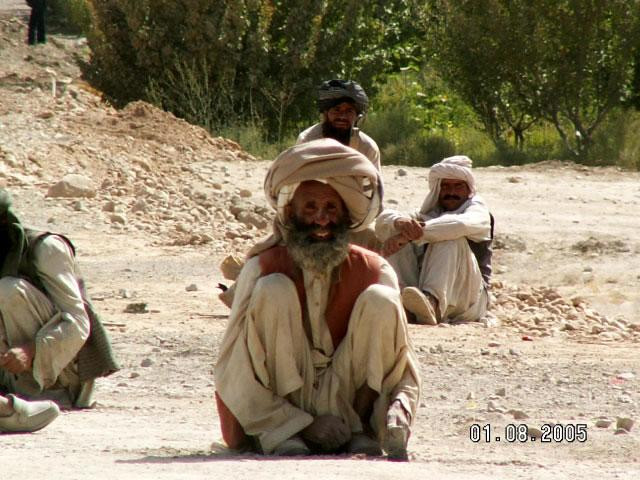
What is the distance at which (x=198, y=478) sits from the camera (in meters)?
4.65

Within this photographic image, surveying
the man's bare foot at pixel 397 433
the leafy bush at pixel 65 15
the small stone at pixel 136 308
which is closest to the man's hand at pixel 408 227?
the small stone at pixel 136 308

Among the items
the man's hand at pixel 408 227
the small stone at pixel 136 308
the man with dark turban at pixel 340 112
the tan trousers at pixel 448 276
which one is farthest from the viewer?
the small stone at pixel 136 308

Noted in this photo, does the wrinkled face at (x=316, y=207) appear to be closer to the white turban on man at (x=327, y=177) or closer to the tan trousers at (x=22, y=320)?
the white turban on man at (x=327, y=177)

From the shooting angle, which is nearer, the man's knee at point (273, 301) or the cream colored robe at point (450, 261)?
the man's knee at point (273, 301)

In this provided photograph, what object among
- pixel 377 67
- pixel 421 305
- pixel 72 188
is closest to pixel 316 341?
pixel 421 305

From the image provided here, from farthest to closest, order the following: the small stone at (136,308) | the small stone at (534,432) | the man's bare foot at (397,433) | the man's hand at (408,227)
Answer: the small stone at (136,308) < the man's hand at (408,227) < the small stone at (534,432) < the man's bare foot at (397,433)

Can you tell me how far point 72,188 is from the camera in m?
14.1

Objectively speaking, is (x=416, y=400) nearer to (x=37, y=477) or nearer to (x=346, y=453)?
(x=346, y=453)

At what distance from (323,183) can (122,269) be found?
20.4ft

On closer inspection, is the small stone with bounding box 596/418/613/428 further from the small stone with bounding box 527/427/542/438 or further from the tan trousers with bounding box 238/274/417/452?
the tan trousers with bounding box 238/274/417/452

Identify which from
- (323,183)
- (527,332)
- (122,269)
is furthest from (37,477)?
(122,269)

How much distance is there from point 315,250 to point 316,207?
9.5 inches

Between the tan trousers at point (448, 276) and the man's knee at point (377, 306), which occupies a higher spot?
A: the man's knee at point (377, 306)

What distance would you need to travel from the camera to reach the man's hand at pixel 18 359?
5.99m
